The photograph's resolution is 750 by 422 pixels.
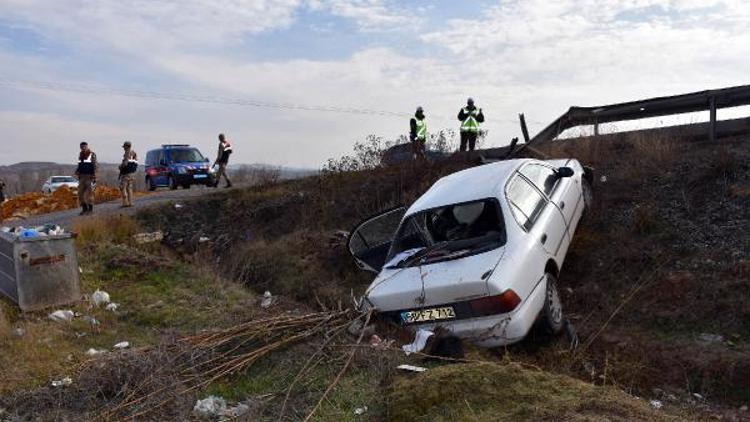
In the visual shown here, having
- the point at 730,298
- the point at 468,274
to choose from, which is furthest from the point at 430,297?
the point at 730,298

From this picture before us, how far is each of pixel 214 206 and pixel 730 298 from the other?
41.1ft

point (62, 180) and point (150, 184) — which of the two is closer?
point (150, 184)

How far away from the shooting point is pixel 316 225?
13.1 meters

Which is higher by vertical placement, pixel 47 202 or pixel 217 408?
pixel 47 202

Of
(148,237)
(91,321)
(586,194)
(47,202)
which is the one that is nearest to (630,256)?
(586,194)

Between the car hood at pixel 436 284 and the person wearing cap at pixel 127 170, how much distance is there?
11.2 meters

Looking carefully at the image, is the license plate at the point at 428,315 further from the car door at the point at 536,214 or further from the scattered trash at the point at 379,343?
the car door at the point at 536,214

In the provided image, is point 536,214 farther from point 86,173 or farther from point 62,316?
point 86,173

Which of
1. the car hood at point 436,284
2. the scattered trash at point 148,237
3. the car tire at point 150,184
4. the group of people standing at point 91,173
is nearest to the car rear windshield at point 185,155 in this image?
the car tire at point 150,184

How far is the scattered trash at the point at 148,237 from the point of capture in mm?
13258

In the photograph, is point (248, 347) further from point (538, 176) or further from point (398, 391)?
point (538, 176)

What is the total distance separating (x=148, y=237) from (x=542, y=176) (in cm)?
885

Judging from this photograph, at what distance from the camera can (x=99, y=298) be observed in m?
8.69

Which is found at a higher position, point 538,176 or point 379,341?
point 538,176
